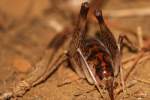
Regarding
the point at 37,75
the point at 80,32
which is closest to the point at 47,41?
the point at 37,75

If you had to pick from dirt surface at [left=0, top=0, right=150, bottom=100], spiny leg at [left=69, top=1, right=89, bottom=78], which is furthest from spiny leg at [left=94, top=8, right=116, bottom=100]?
dirt surface at [left=0, top=0, right=150, bottom=100]

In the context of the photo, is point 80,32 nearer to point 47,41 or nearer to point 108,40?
point 108,40

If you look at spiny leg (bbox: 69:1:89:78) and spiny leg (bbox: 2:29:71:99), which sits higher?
spiny leg (bbox: 69:1:89:78)

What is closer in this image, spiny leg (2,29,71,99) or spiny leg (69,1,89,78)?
spiny leg (69,1,89,78)

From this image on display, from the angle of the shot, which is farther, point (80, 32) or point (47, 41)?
point (47, 41)

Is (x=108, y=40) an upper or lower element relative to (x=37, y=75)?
upper

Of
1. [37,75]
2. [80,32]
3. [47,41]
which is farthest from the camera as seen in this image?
[47,41]

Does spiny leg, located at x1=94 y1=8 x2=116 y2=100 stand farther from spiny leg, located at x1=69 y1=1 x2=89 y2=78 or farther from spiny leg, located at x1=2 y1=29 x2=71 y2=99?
spiny leg, located at x1=2 y1=29 x2=71 y2=99

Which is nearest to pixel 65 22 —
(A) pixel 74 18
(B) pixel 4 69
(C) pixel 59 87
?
(A) pixel 74 18

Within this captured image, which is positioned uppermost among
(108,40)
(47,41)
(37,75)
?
(47,41)
